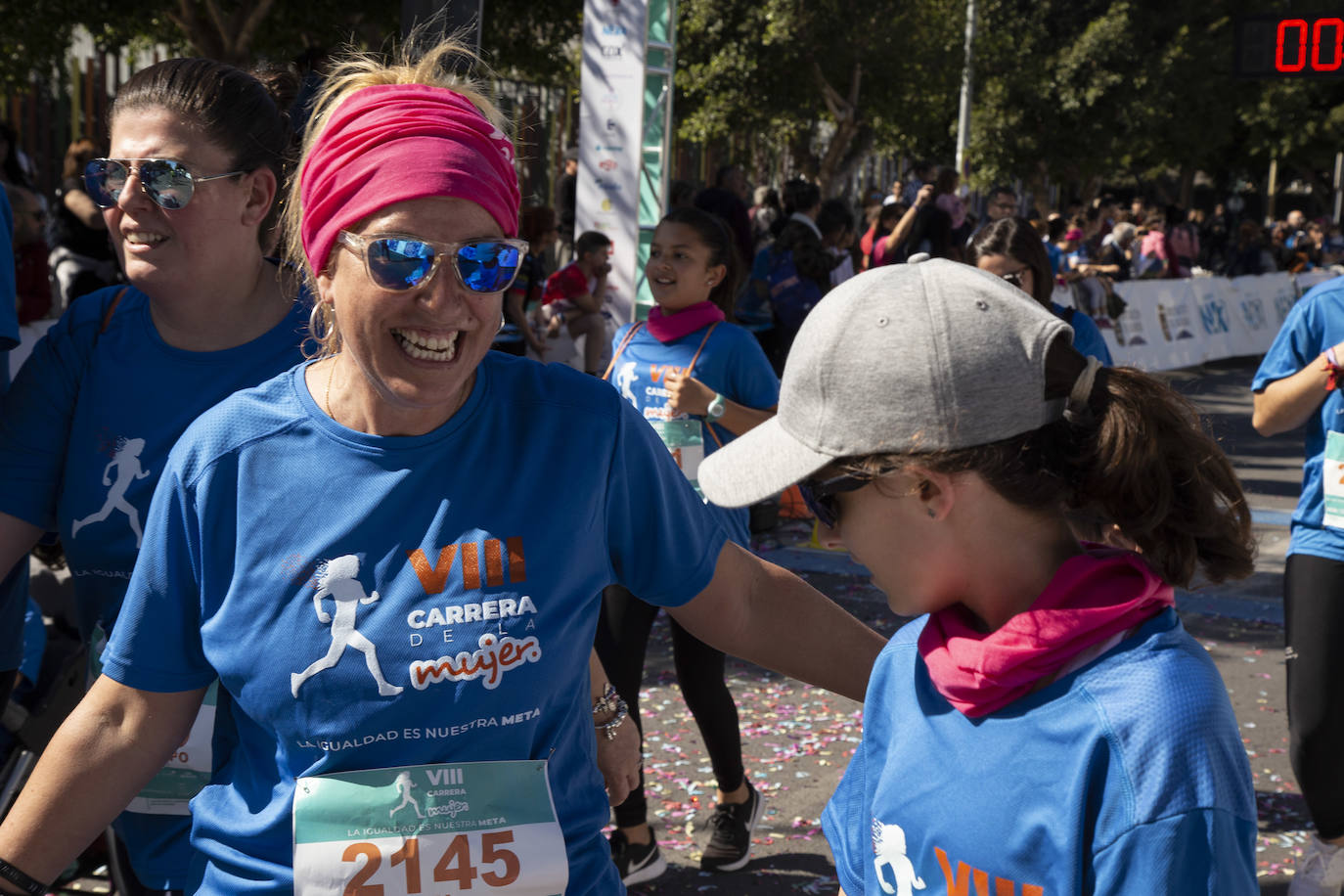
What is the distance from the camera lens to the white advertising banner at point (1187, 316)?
16312 millimetres

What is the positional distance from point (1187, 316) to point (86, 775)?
60.4 feet

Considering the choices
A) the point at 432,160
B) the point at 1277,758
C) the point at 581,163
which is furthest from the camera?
the point at 581,163

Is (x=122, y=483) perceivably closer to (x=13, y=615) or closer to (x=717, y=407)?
(x=13, y=615)

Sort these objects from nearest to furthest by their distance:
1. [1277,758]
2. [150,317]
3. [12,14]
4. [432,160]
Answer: [432,160] < [150,317] < [1277,758] < [12,14]

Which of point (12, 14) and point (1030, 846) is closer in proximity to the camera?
point (1030, 846)

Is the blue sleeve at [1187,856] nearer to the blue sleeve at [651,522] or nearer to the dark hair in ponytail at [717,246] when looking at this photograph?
the blue sleeve at [651,522]

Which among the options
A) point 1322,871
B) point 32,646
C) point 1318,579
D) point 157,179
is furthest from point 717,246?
point 157,179

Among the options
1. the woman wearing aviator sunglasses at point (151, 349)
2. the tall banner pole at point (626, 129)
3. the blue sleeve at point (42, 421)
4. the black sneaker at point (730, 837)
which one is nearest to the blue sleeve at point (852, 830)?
the woman wearing aviator sunglasses at point (151, 349)

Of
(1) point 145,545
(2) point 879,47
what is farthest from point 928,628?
(2) point 879,47

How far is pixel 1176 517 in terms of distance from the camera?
60.4 inches

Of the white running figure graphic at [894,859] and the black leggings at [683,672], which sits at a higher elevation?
the white running figure graphic at [894,859]

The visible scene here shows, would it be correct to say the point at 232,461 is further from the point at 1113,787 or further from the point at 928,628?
the point at 1113,787

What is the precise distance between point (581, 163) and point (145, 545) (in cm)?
795

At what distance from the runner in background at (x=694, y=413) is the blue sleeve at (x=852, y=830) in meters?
2.49
